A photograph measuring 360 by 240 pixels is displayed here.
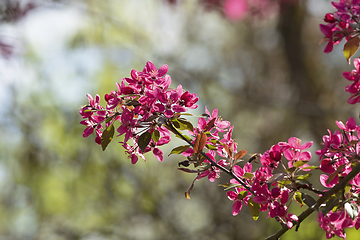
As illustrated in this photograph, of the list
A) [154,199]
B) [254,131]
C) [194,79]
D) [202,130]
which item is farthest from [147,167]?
[202,130]

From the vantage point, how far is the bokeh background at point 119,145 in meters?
3.90

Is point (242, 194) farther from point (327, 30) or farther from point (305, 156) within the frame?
point (327, 30)

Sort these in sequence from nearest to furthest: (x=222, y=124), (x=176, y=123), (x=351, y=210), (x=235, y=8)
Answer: (x=351, y=210) < (x=176, y=123) < (x=222, y=124) < (x=235, y=8)

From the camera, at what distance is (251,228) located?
3.89 metres

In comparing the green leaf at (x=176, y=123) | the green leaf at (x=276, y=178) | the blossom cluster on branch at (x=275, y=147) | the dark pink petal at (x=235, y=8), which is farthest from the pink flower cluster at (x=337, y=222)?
the dark pink petal at (x=235, y=8)

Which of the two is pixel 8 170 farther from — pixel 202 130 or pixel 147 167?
pixel 202 130

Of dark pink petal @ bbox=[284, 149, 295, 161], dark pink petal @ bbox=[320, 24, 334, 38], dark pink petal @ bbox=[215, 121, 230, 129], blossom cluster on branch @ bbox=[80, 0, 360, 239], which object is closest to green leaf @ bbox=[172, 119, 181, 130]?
blossom cluster on branch @ bbox=[80, 0, 360, 239]

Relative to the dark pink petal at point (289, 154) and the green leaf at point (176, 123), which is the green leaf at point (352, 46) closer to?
the dark pink petal at point (289, 154)

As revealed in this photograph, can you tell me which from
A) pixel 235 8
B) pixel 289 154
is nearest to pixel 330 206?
Answer: pixel 289 154

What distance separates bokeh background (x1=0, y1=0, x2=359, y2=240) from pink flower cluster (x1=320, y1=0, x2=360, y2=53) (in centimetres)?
319

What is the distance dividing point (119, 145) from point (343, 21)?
3.57m

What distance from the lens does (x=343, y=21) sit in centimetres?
66

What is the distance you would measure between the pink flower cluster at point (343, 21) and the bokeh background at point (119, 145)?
3.19 metres

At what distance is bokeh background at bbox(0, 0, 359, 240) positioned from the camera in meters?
3.90
